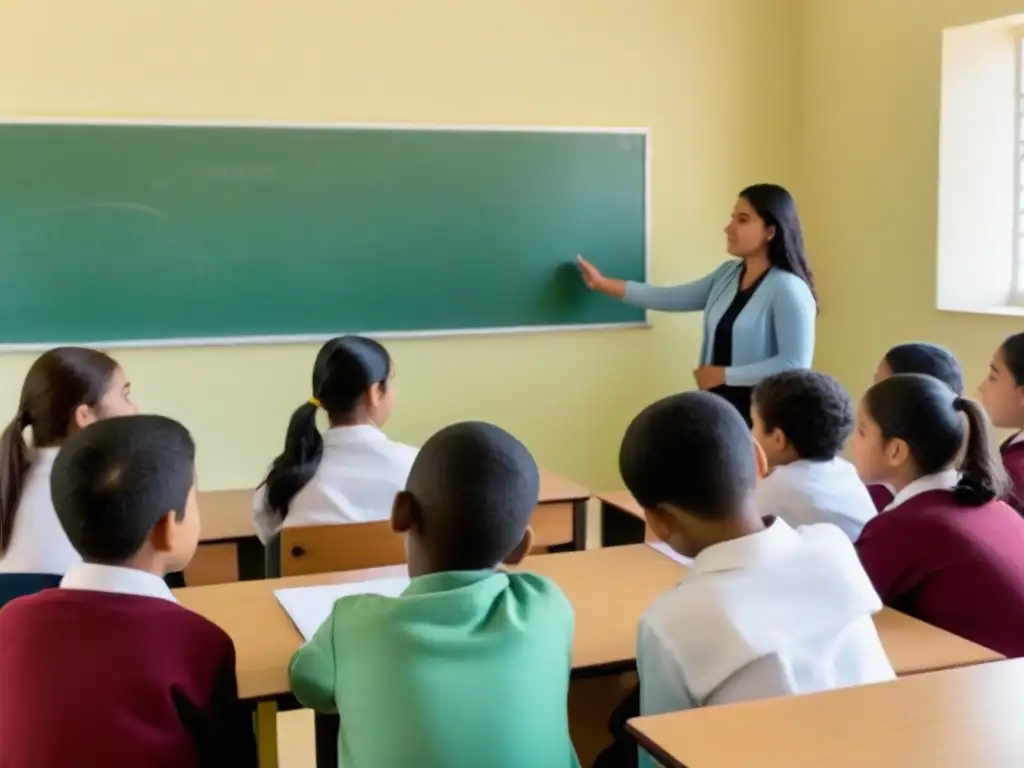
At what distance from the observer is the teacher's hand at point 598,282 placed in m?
4.37

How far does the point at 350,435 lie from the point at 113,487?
107cm

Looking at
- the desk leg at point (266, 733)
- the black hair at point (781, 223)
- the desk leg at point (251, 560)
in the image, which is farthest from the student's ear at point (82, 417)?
the black hair at point (781, 223)

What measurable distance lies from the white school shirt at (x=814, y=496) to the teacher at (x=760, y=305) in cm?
137

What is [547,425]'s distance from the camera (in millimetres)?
4500

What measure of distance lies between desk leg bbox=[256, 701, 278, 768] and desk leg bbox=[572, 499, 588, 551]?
1575mm

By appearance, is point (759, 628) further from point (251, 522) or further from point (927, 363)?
point (251, 522)

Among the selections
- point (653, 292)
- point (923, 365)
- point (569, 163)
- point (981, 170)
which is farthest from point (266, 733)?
point (981, 170)

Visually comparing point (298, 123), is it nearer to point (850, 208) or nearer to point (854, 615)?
point (850, 208)

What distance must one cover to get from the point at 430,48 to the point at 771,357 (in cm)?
168

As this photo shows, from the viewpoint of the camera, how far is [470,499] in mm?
1587

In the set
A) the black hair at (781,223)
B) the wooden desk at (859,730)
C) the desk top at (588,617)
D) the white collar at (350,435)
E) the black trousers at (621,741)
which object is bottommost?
the black trousers at (621,741)

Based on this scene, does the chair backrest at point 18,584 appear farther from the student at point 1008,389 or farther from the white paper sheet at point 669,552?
the student at point 1008,389

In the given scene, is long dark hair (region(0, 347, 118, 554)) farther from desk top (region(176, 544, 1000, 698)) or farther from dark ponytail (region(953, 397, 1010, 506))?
dark ponytail (region(953, 397, 1010, 506))

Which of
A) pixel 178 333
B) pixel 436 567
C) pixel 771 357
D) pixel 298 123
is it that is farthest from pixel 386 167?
pixel 436 567
